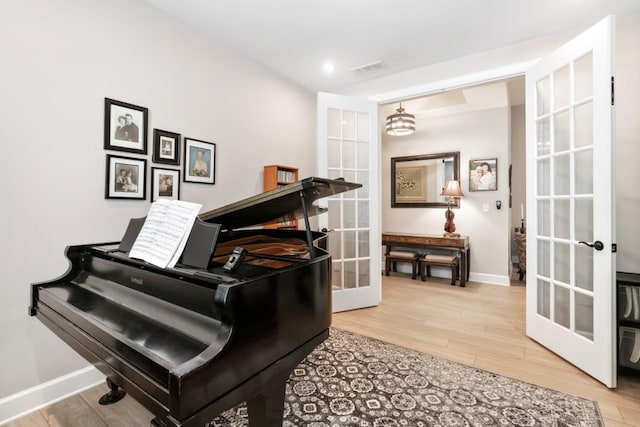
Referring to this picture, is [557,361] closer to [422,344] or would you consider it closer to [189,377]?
[422,344]

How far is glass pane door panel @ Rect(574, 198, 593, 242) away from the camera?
2053 millimetres

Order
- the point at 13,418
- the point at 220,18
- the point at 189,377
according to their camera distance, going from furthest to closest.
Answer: the point at 220,18 < the point at 13,418 < the point at 189,377

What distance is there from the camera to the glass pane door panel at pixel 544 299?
2.38m

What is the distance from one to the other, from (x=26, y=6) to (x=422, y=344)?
11.8 feet

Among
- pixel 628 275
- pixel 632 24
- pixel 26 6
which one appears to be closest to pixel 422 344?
pixel 628 275

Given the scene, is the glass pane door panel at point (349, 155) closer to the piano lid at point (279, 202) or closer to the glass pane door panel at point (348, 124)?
the glass pane door panel at point (348, 124)

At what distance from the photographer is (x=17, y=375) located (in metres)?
1.69

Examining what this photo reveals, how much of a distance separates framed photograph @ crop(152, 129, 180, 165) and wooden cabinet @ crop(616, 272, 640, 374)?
11.2 ft

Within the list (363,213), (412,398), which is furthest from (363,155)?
(412,398)

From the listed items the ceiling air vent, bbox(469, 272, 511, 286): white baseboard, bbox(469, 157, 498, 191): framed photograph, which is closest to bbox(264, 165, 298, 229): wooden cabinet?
the ceiling air vent

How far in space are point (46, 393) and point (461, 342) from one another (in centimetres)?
303

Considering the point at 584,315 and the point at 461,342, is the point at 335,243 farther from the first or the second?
the point at 584,315

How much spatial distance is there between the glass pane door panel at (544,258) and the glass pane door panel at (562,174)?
0.44m

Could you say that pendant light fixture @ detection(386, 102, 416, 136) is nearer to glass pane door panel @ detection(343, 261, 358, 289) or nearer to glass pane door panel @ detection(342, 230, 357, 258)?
glass pane door panel @ detection(342, 230, 357, 258)
